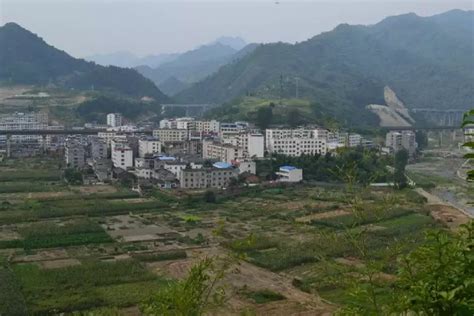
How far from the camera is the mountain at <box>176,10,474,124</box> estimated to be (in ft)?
146

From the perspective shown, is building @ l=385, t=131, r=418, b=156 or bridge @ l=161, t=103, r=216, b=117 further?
bridge @ l=161, t=103, r=216, b=117

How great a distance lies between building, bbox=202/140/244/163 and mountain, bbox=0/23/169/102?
1029 inches

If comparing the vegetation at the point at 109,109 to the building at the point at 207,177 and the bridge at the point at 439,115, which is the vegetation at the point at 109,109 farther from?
the bridge at the point at 439,115

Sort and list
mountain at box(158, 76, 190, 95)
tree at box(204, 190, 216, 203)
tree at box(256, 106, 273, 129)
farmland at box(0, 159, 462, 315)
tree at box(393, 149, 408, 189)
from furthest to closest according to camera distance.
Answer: mountain at box(158, 76, 190, 95) < tree at box(256, 106, 273, 129) < tree at box(393, 149, 408, 189) < tree at box(204, 190, 216, 203) < farmland at box(0, 159, 462, 315)

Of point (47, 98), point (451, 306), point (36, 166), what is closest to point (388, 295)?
point (451, 306)

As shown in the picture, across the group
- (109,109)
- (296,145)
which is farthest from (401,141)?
(109,109)

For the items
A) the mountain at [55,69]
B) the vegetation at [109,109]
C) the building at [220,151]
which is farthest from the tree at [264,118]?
the mountain at [55,69]

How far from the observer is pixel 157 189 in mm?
18734

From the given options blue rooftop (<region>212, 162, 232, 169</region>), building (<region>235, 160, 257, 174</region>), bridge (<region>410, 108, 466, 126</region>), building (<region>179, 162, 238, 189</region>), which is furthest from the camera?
bridge (<region>410, 108, 466, 126</region>)

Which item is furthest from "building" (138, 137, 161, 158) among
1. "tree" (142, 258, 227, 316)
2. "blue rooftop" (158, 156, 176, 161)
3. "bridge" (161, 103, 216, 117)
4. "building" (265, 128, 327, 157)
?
"bridge" (161, 103, 216, 117)

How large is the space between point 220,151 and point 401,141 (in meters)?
10.4

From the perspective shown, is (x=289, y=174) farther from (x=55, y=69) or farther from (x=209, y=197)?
(x=55, y=69)

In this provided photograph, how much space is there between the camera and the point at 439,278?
160 cm

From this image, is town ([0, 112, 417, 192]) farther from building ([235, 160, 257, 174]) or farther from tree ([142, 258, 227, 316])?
tree ([142, 258, 227, 316])
